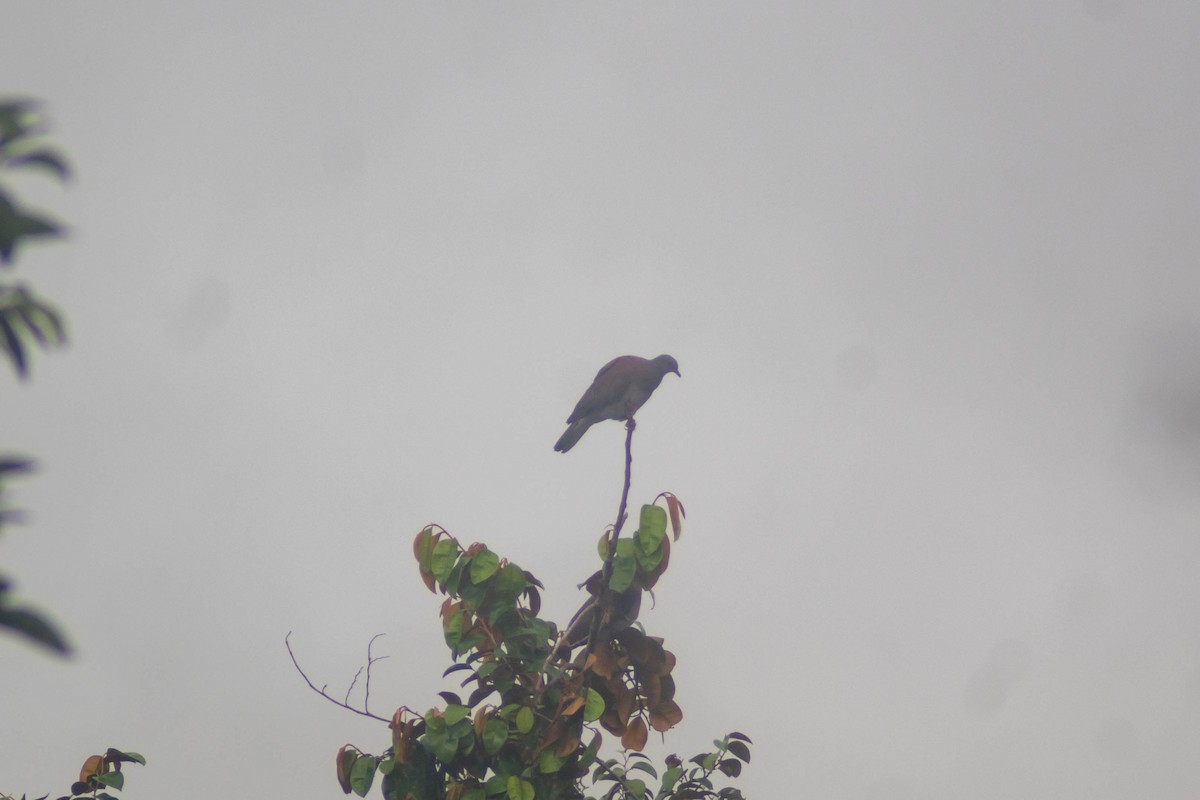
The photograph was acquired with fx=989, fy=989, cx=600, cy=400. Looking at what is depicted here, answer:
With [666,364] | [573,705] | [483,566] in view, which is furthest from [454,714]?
[666,364]

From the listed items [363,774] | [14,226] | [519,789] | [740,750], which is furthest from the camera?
[740,750]

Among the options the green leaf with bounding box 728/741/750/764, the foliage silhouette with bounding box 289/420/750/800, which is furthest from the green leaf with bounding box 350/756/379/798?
the green leaf with bounding box 728/741/750/764

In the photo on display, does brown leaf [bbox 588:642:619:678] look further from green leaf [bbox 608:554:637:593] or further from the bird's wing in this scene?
the bird's wing

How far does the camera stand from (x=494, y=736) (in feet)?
13.3

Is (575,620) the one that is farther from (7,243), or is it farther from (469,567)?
(7,243)

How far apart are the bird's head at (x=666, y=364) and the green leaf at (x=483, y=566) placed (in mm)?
3175

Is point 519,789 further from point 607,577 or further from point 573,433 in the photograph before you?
point 573,433

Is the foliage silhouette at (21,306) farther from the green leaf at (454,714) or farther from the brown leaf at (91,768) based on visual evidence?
the brown leaf at (91,768)

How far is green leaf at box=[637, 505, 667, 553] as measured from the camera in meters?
4.20

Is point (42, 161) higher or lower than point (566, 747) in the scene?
lower

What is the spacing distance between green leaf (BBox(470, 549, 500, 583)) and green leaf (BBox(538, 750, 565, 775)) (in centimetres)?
76

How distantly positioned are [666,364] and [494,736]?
376cm

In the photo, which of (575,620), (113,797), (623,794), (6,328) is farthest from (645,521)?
(6,328)

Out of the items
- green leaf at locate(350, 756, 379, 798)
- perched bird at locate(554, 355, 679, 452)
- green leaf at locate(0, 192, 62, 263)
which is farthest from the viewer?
perched bird at locate(554, 355, 679, 452)
